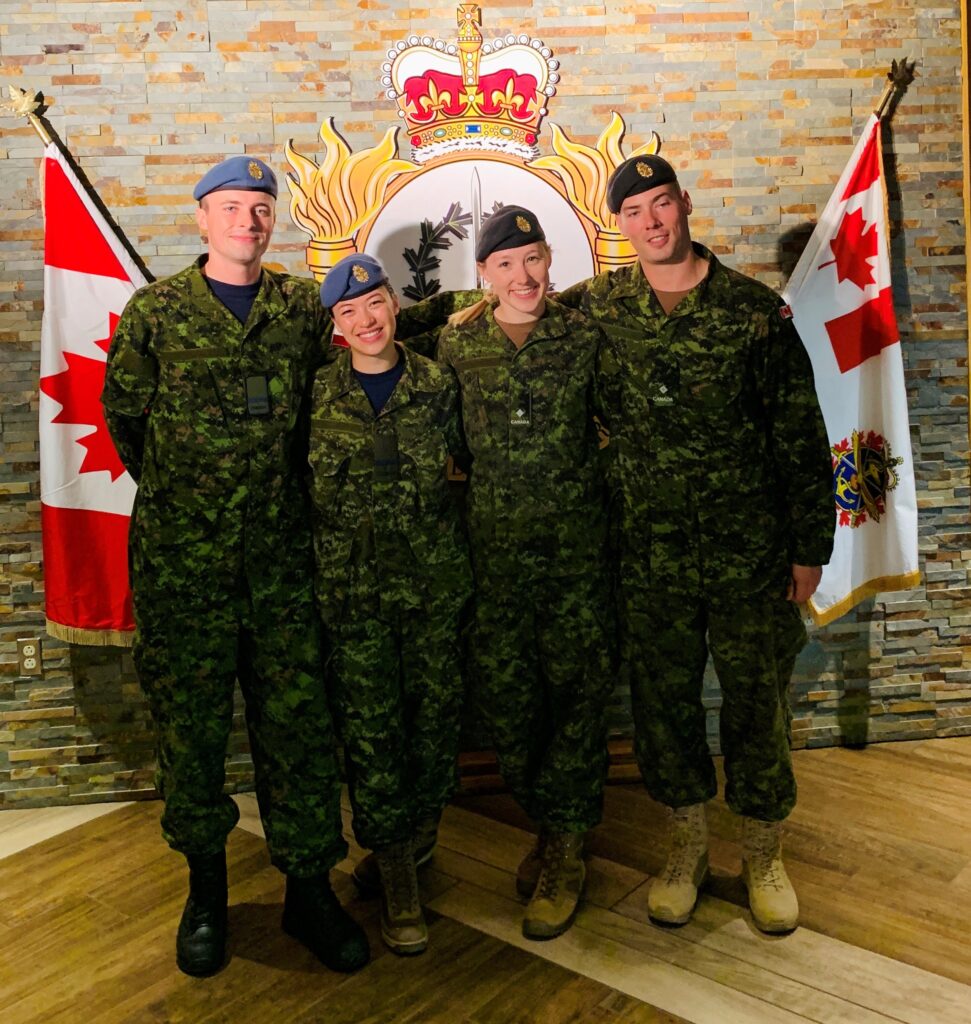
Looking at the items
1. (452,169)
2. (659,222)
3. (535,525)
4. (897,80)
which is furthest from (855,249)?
(535,525)

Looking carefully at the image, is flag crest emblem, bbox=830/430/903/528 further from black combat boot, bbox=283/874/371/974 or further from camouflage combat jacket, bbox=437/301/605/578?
black combat boot, bbox=283/874/371/974

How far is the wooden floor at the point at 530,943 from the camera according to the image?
214 cm

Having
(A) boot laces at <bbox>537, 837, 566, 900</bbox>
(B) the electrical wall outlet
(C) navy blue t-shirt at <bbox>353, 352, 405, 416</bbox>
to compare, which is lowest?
(A) boot laces at <bbox>537, 837, 566, 900</bbox>

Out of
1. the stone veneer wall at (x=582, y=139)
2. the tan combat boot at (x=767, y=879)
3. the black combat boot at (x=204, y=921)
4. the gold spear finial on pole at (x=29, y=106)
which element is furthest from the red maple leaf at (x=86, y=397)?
the tan combat boot at (x=767, y=879)

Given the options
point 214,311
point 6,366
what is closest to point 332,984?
point 214,311

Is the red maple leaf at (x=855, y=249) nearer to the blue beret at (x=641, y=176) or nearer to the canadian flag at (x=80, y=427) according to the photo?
the blue beret at (x=641, y=176)

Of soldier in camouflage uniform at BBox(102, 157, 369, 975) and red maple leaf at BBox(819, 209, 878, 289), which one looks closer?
soldier in camouflage uniform at BBox(102, 157, 369, 975)

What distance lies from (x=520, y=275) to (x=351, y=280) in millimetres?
403

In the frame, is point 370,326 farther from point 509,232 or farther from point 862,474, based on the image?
point 862,474

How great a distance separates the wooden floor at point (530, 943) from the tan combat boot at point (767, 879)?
5 cm

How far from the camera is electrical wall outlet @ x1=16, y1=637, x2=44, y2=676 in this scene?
10.5 ft

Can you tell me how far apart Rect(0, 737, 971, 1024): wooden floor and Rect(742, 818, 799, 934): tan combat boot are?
47mm

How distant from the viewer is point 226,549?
88.1 inches

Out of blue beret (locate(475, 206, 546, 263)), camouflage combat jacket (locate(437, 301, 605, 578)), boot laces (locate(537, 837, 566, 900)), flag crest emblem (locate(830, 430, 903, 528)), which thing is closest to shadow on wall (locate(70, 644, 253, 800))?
boot laces (locate(537, 837, 566, 900))
